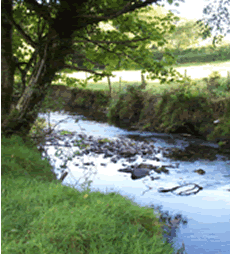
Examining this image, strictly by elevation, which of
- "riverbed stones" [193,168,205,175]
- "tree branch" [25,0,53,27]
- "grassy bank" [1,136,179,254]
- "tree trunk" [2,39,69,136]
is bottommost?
"riverbed stones" [193,168,205,175]

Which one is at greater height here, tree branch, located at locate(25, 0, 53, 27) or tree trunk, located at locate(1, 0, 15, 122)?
tree branch, located at locate(25, 0, 53, 27)

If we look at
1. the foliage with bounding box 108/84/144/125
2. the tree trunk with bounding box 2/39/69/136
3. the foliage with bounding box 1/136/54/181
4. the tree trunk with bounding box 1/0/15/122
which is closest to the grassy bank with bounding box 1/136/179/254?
the foliage with bounding box 1/136/54/181

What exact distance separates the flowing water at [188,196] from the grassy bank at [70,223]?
0.80 metres

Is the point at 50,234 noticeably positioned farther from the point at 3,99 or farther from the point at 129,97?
the point at 129,97

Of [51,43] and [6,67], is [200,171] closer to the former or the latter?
[51,43]

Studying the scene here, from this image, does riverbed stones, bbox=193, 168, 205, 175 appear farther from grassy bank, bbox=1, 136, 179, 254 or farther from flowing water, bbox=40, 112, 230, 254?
grassy bank, bbox=1, 136, 179, 254

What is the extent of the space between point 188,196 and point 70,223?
13.1 feet

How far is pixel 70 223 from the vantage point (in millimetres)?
3664

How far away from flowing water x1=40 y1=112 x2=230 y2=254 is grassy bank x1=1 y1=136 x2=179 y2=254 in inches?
31.6

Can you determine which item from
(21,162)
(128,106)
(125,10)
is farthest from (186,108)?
(21,162)

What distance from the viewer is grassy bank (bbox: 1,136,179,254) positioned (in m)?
3.36

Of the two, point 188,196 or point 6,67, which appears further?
point 6,67

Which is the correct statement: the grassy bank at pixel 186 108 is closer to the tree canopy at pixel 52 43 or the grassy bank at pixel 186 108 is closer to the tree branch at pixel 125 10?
the tree canopy at pixel 52 43

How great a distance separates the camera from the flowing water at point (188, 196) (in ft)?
15.7
